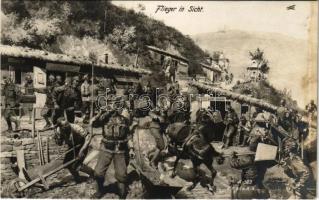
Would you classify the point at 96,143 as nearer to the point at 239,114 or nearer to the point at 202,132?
the point at 202,132

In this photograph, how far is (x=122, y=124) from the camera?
26.1ft

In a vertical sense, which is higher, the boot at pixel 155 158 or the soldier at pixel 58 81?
the soldier at pixel 58 81

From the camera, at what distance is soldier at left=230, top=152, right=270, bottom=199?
26.9 ft

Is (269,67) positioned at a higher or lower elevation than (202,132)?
higher

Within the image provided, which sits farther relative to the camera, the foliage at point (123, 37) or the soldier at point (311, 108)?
the soldier at point (311, 108)

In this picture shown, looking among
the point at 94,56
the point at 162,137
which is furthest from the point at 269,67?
the point at 94,56

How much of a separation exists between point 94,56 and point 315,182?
3.74m

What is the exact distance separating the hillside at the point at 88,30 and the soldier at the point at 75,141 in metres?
1.06

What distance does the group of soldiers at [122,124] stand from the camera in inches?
309

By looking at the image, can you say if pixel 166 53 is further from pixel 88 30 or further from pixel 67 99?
pixel 67 99

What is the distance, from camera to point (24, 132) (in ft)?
25.9

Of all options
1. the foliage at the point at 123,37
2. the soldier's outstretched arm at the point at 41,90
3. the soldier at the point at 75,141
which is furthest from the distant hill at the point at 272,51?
the soldier's outstretched arm at the point at 41,90

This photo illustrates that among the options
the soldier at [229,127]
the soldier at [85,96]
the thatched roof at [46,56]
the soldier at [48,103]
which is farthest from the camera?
the soldier at [229,127]

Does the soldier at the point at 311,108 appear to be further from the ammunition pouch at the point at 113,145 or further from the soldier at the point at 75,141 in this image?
the soldier at the point at 75,141
